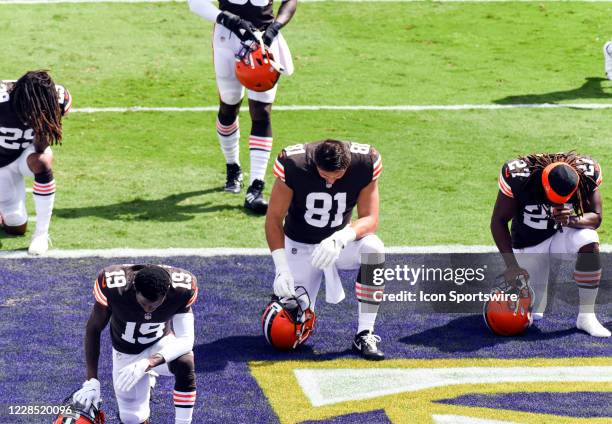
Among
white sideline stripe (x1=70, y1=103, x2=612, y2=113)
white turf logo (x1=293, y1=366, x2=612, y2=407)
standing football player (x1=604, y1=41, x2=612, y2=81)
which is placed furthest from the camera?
standing football player (x1=604, y1=41, x2=612, y2=81)

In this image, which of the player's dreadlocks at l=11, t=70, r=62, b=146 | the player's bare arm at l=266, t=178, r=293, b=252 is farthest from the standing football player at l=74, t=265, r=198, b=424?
the player's dreadlocks at l=11, t=70, r=62, b=146

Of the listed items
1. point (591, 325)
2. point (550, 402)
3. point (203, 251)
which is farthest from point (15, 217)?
point (550, 402)

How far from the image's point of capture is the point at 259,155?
425 inches

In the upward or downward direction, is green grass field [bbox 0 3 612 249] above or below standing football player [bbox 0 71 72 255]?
below

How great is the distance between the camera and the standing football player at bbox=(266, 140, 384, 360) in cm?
798

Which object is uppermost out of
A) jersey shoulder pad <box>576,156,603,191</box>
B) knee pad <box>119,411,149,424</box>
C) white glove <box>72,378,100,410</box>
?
jersey shoulder pad <box>576,156,603,191</box>

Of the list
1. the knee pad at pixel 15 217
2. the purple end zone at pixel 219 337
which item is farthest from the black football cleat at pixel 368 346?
the knee pad at pixel 15 217

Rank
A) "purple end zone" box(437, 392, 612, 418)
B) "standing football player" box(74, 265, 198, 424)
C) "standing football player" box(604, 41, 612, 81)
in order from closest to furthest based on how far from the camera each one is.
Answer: "standing football player" box(74, 265, 198, 424), "purple end zone" box(437, 392, 612, 418), "standing football player" box(604, 41, 612, 81)

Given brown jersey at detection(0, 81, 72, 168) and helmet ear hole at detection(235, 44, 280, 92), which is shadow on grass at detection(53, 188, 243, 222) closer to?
brown jersey at detection(0, 81, 72, 168)

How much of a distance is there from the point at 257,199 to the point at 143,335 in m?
4.03

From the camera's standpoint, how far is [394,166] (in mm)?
12008

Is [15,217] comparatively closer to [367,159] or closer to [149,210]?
[149,210]

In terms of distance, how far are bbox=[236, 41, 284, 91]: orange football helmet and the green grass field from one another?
120cm

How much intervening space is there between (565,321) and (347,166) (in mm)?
2035
